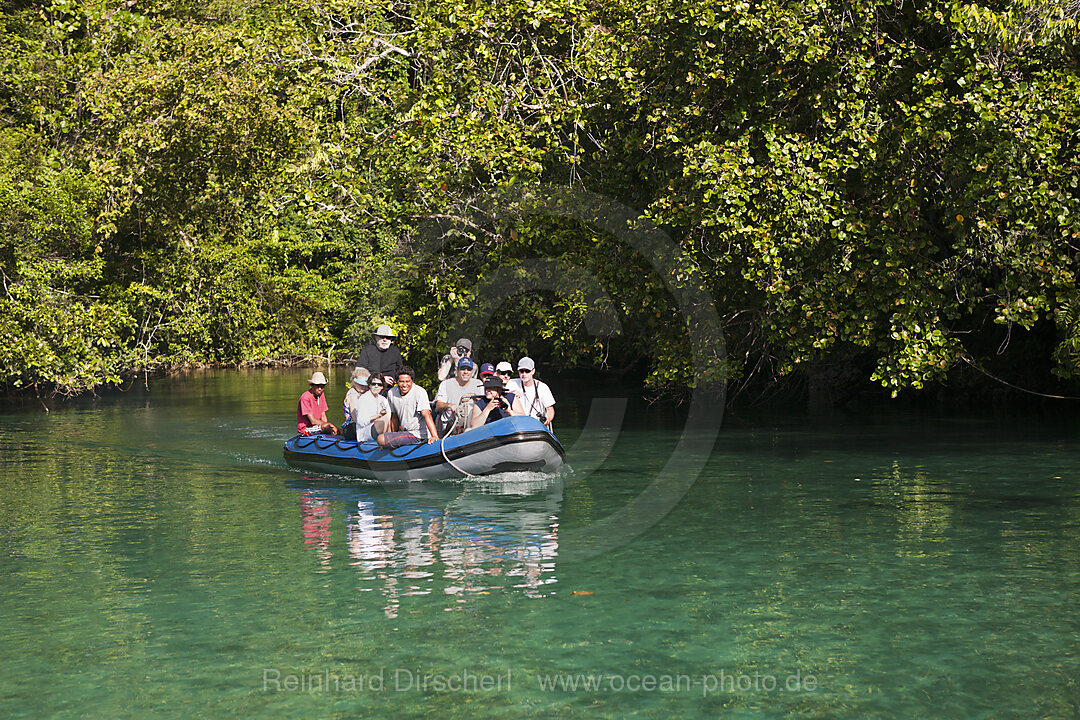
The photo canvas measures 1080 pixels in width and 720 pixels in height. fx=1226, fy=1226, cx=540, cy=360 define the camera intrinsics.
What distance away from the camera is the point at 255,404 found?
28406mm

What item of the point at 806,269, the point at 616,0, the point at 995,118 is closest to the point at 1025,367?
the point at 806,269

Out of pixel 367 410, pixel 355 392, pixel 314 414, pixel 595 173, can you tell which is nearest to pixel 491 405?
pixel 367 410

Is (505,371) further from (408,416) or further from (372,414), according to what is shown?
(372,414)

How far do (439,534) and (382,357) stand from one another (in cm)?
579

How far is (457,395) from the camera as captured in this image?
15469mm

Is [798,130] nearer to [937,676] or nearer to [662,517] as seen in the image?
[662,517]

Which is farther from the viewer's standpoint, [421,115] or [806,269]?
[421,115]

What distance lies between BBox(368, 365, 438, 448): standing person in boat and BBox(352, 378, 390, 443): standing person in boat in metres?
0.17

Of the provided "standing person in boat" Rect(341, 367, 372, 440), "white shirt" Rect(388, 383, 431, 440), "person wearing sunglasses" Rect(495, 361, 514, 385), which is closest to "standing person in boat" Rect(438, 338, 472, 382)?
"person wearing sunglasses" Rect(495, 361, 514, 385)

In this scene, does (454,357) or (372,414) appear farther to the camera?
(454,357)

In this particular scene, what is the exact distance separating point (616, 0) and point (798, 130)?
3.80 m

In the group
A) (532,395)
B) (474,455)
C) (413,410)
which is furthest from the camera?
(532,395)

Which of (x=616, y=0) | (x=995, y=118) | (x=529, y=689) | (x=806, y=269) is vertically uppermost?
(x=616, y=0)

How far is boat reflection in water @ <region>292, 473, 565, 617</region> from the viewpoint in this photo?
9.31m
